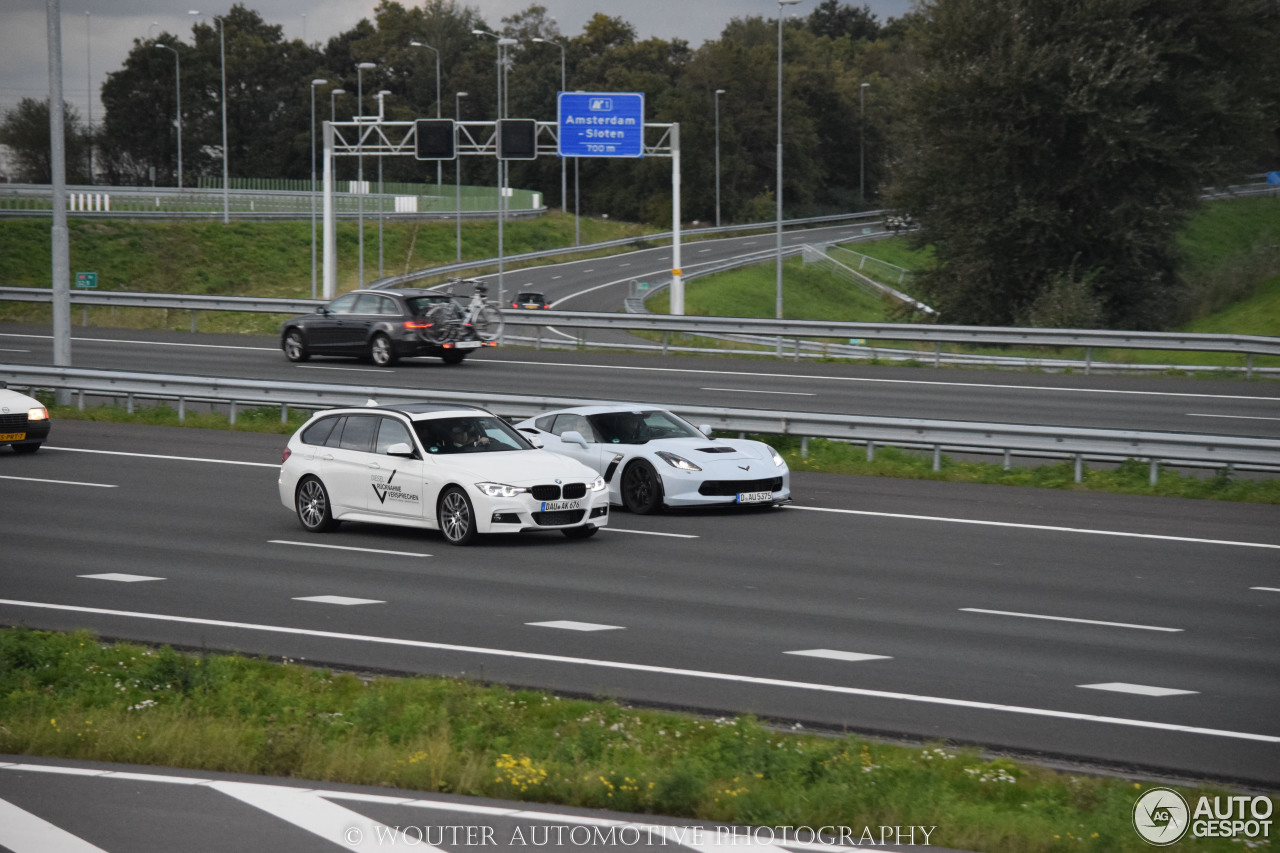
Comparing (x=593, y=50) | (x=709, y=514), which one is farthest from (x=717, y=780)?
(x=593, y=50)

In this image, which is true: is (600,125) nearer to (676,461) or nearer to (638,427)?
(638,427)

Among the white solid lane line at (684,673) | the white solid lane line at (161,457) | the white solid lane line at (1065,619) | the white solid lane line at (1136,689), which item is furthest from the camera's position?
the white solid lane line at (161,457)

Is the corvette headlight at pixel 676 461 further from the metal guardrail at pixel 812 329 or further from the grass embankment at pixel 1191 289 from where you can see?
the grass embankment at pixel 1191 289

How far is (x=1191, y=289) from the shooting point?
57000 mm

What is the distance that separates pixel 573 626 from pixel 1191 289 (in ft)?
165

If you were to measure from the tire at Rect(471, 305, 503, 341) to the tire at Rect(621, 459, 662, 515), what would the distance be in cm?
1765

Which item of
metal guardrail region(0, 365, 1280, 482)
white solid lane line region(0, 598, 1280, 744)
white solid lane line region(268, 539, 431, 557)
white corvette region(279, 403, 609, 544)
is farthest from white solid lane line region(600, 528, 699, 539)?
white solid lane line region(0, 598, 1280, 744)

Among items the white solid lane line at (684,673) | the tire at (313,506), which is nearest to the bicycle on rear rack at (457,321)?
the tire at (313,506)

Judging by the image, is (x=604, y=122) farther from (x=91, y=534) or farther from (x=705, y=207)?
(x=705, y=207)

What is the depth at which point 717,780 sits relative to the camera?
7547mm

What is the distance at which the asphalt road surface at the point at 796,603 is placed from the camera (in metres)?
9.47

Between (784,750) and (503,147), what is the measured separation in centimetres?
4183

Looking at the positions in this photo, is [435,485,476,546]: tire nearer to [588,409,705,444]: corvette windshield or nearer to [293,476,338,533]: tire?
Answer: [293,476,338,533]: tire

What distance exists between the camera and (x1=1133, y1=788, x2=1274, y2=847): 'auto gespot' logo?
268 inches
